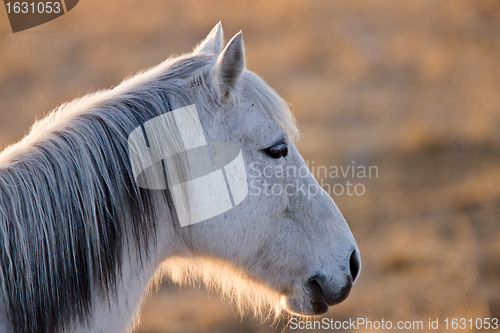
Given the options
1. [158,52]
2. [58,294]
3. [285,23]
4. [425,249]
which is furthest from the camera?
[285,23]

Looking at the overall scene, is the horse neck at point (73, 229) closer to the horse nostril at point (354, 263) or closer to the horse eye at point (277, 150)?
the horse eye at point (277, 150)

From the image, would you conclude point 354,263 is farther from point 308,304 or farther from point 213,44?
point 213,44

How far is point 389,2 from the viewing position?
11.7 meters

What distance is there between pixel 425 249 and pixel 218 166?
4281 mm

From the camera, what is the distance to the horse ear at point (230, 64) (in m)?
1.49

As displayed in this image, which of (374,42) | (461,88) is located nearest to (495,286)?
(461,88)

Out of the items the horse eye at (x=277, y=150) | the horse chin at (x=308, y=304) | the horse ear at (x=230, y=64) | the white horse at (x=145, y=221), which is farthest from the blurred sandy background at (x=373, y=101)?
the horse ear at (x=230, y=64)

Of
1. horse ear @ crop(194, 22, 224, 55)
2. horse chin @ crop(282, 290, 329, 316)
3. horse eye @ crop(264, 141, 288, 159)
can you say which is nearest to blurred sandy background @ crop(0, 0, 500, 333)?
horse chin @ crop(282, 290, 329, 316)

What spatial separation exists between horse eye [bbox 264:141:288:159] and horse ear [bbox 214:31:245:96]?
279mm

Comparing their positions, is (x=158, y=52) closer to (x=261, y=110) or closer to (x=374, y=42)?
(x=374, y=42)

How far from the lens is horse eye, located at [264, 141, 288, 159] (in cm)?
164

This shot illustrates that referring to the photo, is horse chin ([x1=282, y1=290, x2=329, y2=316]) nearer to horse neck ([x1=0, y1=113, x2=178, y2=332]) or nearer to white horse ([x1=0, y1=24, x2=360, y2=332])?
white horse ([x1=0, y1=24, x2=360, y2=332])

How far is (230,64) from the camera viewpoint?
1.53 m

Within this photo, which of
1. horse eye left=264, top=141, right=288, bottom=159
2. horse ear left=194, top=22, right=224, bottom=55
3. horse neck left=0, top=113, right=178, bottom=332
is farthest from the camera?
horse ear left=194, top=22, right=224, bottom=55
